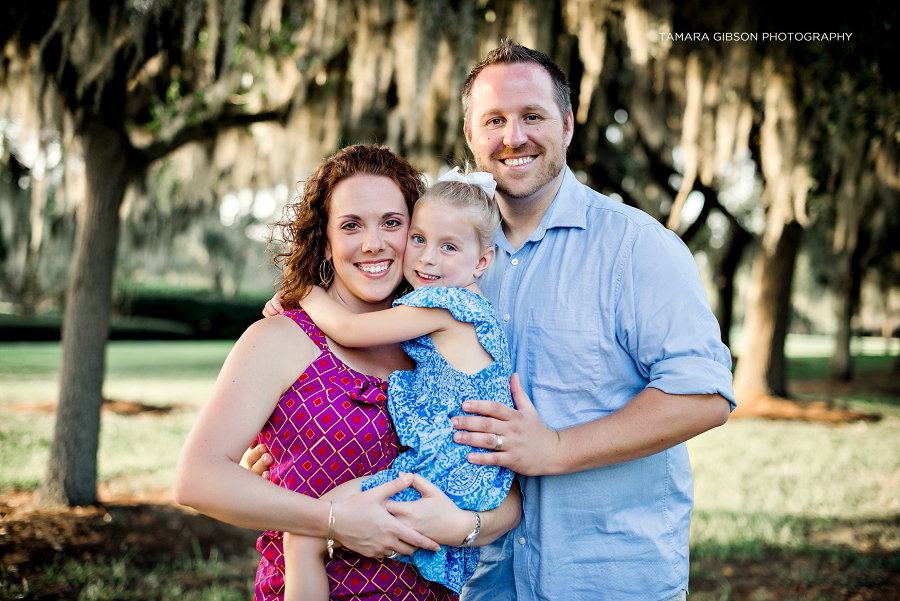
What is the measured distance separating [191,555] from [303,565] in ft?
11.7

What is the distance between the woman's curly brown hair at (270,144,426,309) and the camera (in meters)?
2.30

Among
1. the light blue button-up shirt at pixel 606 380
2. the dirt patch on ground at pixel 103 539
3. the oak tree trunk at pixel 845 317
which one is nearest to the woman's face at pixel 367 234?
Answer: the light blue button-up shirt at pixel 606 380

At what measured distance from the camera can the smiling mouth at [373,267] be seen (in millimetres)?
2268

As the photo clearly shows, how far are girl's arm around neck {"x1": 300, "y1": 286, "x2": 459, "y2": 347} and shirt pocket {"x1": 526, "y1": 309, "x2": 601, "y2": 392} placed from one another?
294 millimetres

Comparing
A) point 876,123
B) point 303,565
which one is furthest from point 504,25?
point 303,565

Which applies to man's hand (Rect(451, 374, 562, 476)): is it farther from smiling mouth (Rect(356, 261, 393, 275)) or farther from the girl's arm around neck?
smiling mouth (Rect(356, 261, 393, 275))

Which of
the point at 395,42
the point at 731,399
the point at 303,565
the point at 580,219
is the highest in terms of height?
the point at 395,42

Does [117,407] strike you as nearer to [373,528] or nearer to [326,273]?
[326,273]

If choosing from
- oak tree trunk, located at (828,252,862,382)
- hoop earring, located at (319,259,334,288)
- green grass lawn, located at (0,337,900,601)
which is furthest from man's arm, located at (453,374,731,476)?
oak tree trunk, located at (828,252,862,382)

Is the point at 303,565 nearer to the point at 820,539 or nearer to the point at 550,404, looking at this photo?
the point at 550,404

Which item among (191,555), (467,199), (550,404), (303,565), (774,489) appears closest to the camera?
(303,565)

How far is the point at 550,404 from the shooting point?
7.08 ft

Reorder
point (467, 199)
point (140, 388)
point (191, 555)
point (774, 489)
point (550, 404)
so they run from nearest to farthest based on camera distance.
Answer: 1. point (550, 404)
2. point (467, 199)
3. point (191, 555)
4. point (774, 489)
5. point (140, 388)

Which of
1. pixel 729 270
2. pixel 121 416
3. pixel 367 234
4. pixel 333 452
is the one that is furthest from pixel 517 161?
pixel 729 270
